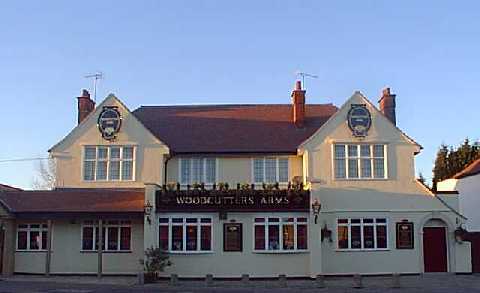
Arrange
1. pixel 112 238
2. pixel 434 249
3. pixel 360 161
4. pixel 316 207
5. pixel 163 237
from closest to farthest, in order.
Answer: pixel 316 207 → pixel 163 237 → pixel 434 249 → pixel 112 238 → pixel 360 161

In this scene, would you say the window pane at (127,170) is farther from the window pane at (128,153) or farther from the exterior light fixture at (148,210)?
the exterior light fixture at (148,210)

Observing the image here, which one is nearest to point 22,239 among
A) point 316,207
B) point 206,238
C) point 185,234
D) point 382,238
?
point 185,234

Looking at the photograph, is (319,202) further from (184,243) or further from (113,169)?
(113,169)

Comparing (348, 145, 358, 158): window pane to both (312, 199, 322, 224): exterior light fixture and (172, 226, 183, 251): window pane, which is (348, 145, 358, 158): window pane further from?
(172, 226, 183, 251): window pane

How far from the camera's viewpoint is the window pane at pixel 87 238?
104 feet

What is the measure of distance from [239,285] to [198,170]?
25.7 ft

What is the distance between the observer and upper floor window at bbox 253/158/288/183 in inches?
1314

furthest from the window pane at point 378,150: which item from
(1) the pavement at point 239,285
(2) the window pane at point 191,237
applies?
Result: (2) the window pane at point 191,237

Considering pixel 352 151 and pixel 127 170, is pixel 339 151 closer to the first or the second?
pixel 352 151

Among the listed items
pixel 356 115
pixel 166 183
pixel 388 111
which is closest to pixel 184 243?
pixel 166 183

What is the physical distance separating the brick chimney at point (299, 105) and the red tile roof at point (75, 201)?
31.4ft

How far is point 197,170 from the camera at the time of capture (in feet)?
110

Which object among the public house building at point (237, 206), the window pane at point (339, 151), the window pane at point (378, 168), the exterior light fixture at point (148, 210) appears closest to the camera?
the exterior light fixture at point (148, 210)

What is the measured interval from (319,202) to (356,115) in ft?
17.0
